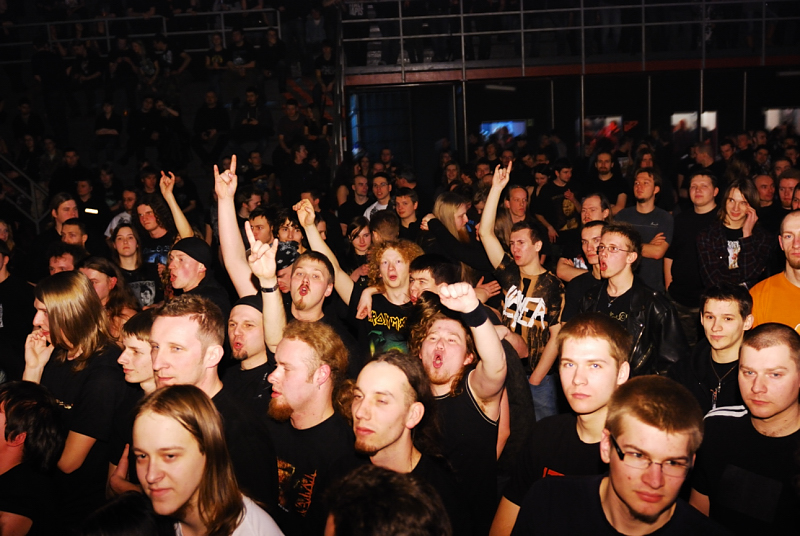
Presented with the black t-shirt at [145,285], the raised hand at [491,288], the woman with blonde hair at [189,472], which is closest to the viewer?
the woman with blonde hair at [189,472]

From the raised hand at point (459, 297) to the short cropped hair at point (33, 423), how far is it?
1910 mm

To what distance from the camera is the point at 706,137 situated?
16.1 metres

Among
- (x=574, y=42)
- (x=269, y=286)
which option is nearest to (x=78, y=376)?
(x=269, y=286)

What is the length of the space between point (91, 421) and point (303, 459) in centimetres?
118

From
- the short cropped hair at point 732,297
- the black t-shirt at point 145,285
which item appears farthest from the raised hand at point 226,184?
the short cropped hair at point 732,297

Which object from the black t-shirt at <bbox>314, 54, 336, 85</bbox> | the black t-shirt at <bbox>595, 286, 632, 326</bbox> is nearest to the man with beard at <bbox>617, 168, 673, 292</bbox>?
the black t-shirt at <bbox>595, 286, 632, 326</bbox>

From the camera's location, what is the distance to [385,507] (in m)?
2.02

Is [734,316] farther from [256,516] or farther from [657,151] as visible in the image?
[657,151]

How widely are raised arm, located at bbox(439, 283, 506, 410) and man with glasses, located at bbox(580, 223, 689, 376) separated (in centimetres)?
131

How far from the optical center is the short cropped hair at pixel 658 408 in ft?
7.42

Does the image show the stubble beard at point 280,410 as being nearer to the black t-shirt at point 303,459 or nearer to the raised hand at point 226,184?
the black t-shirt at point 303,459

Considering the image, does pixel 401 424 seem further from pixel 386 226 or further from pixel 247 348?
pixel 386 226

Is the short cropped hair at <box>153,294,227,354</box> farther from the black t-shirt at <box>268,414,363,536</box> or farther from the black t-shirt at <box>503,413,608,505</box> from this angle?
the black t-shirt at <box>503,413,608,505</box>

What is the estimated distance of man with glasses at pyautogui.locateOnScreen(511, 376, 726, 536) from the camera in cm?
222
